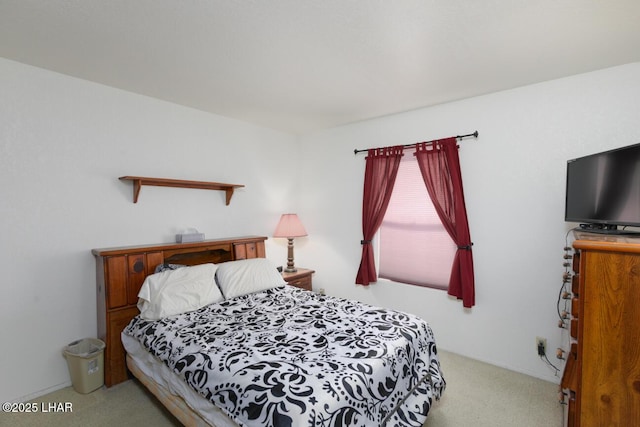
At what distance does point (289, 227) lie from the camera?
368cm

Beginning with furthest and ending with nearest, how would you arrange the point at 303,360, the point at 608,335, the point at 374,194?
1. the point at 374,194
2. the point at 303,360
3. the point at 608,335

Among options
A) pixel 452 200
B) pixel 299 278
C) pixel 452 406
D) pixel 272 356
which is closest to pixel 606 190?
pixel 452 200

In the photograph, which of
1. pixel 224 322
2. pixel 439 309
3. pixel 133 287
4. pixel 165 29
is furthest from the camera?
pixel 439 309

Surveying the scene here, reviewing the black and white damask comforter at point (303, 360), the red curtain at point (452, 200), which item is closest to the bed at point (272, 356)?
the black and white damask comforter at point (303, 360)

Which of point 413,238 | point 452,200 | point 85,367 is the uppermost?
point 452,200

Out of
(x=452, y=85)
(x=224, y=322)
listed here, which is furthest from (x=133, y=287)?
(x=452, y=85)

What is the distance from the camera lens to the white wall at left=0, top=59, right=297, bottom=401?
209cm

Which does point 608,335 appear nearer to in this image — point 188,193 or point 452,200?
point 452,200

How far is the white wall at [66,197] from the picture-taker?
2094mm

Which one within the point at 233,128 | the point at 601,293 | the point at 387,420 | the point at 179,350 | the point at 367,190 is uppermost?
the point at 233,128

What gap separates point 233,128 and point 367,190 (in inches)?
67.3

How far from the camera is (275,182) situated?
152 inches

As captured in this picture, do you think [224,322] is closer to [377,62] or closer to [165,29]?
[165,29]

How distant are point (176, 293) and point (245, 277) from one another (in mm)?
618
